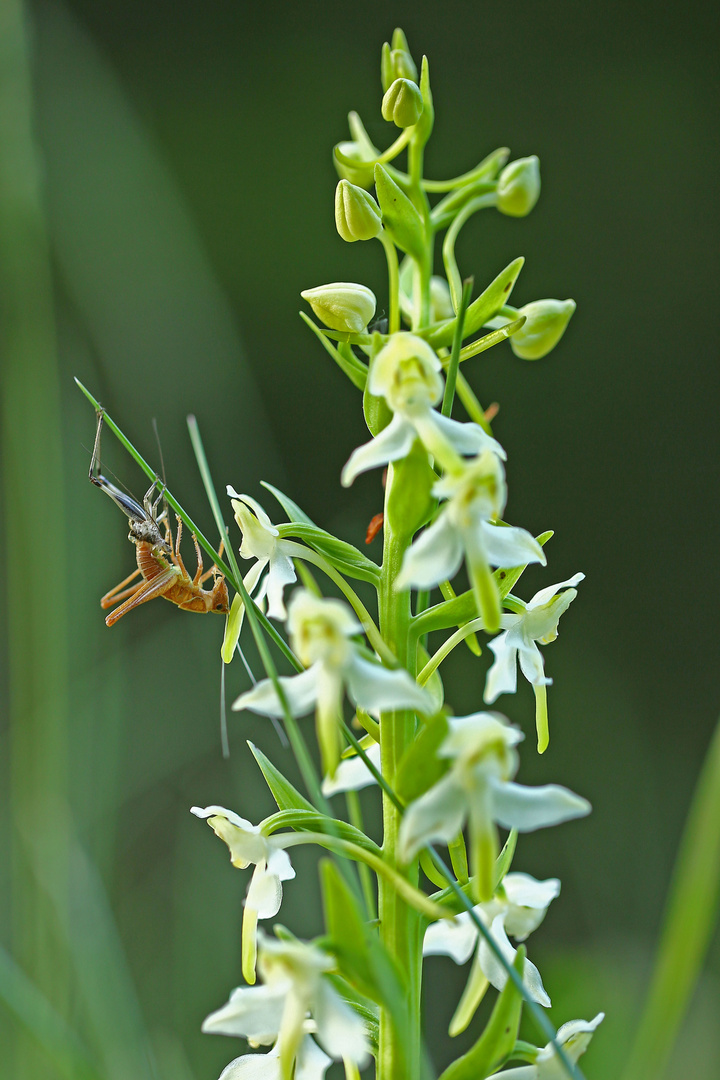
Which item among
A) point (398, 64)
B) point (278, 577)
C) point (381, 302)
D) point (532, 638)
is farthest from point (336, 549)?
point (381, 302)

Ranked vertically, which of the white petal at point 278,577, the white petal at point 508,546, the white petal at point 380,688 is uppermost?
the white petal at point 278,577

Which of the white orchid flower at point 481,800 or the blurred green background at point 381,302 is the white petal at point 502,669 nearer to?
the white orchid flower at point 481,800

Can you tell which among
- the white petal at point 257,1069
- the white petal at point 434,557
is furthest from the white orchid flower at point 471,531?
the white petal at point 257,1069

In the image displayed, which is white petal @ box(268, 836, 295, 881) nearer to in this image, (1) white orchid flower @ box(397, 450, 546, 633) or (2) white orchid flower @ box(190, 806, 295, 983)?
(2) white orchid flower @ box(190, 806, 295, 983)

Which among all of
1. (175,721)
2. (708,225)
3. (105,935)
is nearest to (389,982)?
(105,935)

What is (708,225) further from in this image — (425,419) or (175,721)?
(425,419)

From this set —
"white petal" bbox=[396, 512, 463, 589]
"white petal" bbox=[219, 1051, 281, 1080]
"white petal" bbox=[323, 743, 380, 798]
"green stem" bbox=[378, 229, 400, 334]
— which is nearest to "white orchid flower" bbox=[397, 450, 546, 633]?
"white petal" bbox=[396, 512, 463, 589]
